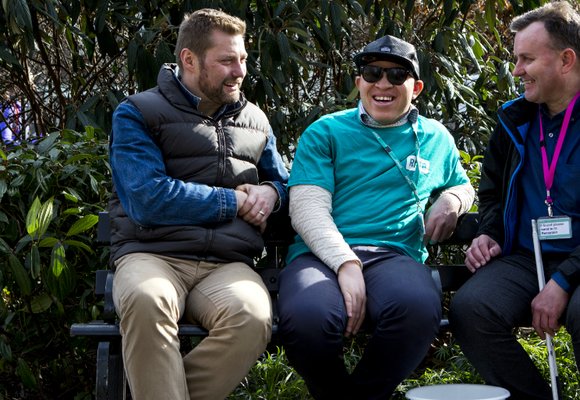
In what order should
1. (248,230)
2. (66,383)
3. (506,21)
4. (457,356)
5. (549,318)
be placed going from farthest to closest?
(506,21) < (457,356) < (66,383) < (248,230) < (549,318)

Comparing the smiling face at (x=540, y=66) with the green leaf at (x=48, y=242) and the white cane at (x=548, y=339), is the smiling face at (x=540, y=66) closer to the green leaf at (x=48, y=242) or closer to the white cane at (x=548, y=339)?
the white cane at (x=548, y=339)

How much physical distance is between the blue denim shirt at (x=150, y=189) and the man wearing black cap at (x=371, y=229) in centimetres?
37

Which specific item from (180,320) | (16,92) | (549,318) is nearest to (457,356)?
(549,318)

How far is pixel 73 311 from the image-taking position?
493cm

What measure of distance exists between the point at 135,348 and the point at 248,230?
0.80m

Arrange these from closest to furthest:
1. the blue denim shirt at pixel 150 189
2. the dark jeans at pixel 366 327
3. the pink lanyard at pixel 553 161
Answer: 1. the dark jeans at pixel 366 327
2. the blue denim shirt at pixel 150 189
3. the pink lanyard at pixel 553 161

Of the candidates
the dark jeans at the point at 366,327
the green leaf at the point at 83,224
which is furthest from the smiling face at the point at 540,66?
the green leaf at the point at 83,224

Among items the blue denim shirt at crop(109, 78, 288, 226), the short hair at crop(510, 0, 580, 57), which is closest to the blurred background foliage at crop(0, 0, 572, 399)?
the blue denim shirt at crop(109, 78, 288, 226)

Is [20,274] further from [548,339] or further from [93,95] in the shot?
[548,339]

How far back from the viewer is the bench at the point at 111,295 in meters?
4.06

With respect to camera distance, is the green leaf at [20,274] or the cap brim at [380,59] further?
the green leaf at [20,274]

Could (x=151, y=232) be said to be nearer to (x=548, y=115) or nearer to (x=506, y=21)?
(x=548, y=115)

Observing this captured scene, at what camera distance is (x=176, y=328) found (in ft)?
12.8

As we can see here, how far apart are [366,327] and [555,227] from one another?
0.88 m
